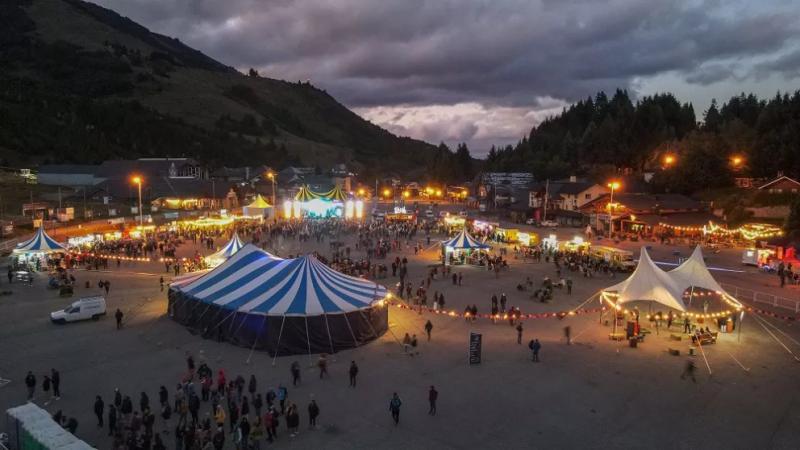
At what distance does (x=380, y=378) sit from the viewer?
12.8 metres

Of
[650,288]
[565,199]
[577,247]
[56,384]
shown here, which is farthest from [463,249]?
[565,199]

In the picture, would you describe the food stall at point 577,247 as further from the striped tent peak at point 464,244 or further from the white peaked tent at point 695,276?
the white peaked tent at point 695,276

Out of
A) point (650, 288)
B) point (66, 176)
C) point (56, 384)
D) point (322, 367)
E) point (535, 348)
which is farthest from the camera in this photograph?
point (66, 176)

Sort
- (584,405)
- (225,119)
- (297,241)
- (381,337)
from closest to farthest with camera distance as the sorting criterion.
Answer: (584,405) < (381,337) < (297,241) < (225,119)

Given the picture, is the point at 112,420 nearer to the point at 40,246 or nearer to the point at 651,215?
the point at 40,246

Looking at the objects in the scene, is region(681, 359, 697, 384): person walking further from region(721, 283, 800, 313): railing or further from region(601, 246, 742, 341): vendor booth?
region(721, 283, 800, 313): railing

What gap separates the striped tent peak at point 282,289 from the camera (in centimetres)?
1479

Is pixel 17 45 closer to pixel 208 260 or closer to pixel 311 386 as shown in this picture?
pixel 208 260

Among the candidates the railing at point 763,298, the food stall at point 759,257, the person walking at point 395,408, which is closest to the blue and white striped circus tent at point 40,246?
the person walking at point 395,408

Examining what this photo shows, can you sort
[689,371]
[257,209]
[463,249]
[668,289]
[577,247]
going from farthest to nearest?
[257,209] < [577,247] < [463,249] < [668,289] < [689,371]

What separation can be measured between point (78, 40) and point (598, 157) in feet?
554

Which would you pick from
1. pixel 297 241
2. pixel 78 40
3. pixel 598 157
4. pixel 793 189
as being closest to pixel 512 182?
pixel 598 157

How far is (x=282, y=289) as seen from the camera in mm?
15336

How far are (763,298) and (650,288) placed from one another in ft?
29.5
